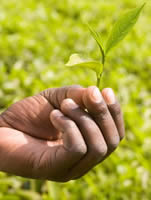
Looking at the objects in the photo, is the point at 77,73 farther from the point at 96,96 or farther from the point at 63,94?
the point at 96,96

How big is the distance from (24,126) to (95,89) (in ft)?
1.07

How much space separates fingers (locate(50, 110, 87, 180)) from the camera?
765 mm

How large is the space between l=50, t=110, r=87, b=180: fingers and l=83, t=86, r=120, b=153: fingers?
0.20 ft

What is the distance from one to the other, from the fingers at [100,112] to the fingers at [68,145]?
0.20 ft

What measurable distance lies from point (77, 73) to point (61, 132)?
1714mm

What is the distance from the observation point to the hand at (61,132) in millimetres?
788

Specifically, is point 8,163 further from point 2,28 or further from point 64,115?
point 2,28

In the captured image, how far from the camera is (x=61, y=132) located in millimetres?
861

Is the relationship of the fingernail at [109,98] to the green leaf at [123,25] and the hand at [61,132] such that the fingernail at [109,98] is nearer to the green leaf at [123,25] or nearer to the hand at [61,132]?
the hand at [61,132]

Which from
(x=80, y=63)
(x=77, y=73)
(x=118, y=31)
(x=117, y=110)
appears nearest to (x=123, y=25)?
(x=118, y=31)

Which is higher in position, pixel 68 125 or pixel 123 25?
pixel 123 25

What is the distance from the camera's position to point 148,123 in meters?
2.42

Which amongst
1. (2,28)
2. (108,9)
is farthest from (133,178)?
(108,9)

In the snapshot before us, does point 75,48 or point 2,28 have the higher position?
point 2,28
